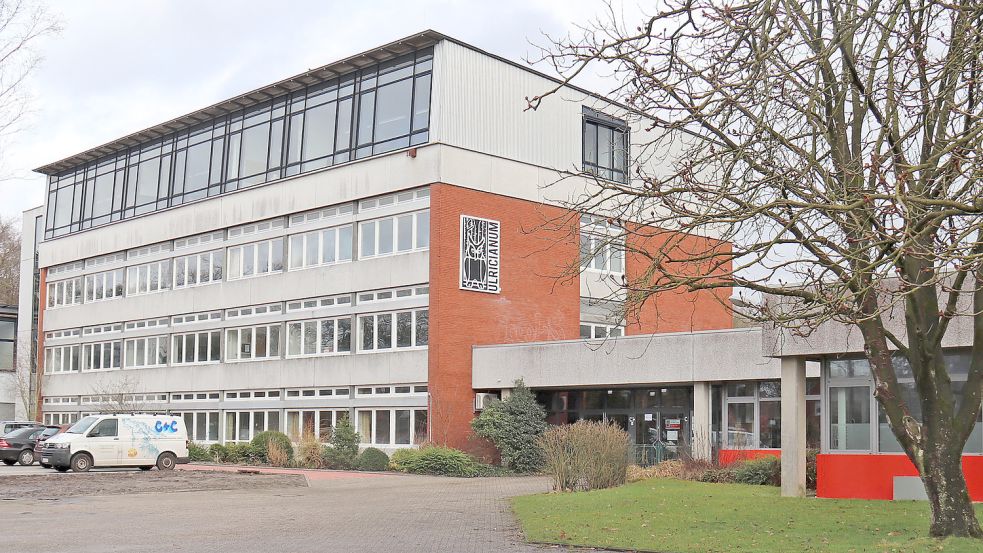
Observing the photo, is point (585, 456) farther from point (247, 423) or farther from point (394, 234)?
point (247, 423)

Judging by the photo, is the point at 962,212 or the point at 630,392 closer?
the point at 962,212

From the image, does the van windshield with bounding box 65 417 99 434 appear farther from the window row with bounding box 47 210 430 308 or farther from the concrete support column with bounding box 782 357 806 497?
the concrete support column with bounding box 782 357 806 497

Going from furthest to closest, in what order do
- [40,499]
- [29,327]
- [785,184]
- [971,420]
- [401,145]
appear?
[29,327]
[401,145]
[40,499]
[971,420]
[785,184]

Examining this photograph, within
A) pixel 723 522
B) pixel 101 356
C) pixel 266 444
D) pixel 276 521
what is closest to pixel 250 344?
pixel 266 444

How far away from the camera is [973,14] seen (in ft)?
38.2

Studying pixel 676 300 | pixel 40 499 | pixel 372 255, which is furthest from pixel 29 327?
pixel 40 499

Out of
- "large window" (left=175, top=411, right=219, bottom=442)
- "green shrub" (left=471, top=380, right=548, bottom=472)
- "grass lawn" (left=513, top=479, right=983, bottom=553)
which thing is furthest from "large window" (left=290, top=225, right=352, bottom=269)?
"grass lawn" (left=513, top=479, right=983, bottom=553)

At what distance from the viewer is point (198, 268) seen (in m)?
48.8

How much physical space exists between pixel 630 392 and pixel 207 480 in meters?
14.0

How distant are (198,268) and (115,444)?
1628cm

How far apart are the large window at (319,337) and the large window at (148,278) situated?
397 inches

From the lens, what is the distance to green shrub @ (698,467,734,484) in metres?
26.4

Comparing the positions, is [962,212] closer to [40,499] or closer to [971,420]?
[971,420]

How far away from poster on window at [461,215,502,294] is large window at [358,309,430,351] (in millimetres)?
1974
